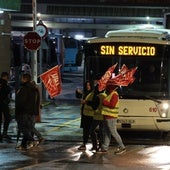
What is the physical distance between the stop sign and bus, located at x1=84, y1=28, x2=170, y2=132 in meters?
2.47

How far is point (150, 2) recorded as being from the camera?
4138 cm

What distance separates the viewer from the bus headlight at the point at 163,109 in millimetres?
13970

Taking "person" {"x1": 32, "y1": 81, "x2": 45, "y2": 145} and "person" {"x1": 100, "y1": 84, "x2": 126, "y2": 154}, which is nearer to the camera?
"person" {"x1": 100, "y1": 84, "x2": 126, "y2": 154}

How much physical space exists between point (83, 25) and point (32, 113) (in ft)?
108

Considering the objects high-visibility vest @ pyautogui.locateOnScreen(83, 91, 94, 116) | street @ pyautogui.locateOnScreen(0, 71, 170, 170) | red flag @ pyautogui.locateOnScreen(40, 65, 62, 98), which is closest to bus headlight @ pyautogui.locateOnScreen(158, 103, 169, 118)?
street @ pyautogui.locateOnScreen(0, 71, 170, 170)

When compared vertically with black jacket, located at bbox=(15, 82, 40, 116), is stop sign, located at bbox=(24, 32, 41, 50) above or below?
above

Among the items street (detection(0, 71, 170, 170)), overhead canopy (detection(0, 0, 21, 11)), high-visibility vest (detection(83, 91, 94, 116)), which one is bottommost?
street (detection(0, 71, 170, 170))

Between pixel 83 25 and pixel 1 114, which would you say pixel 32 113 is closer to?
pixel 1 114

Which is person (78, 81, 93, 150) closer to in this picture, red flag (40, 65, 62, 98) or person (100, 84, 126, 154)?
person (100, 84, 126, 154)

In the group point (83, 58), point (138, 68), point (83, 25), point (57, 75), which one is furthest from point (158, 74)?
point (83, 25)

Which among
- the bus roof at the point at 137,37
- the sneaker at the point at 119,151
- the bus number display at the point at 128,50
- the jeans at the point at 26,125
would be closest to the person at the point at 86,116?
the sneaker at the point at 119,151

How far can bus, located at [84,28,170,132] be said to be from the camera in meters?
14.1

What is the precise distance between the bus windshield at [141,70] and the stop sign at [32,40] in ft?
8.51

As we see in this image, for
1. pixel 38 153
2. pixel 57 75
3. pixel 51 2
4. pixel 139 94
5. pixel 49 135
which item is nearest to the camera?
pixel 38 153
